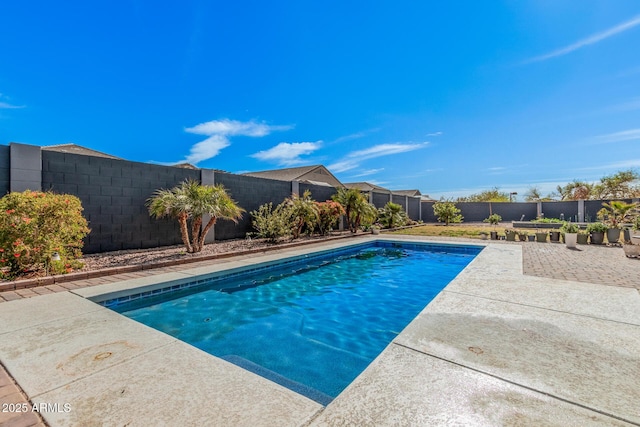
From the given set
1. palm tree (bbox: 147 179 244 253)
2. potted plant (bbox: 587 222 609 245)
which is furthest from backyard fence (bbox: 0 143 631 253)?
potted plant (bbox: 587 222 609 245)

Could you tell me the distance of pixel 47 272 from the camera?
16.6 feet

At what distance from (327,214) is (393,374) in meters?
10.4

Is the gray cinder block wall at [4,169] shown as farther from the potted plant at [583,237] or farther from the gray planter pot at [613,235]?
the gray planter pot at [613,235]

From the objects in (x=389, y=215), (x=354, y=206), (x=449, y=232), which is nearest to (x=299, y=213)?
(x=354, y=206)

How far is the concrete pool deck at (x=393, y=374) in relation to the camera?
171 centimetres

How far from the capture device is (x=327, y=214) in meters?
12.5

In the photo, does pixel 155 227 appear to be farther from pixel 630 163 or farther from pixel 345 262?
pixel 630 163

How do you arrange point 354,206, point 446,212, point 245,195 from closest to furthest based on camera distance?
1. point 245,195
2. point 354,206
3. point 446,212

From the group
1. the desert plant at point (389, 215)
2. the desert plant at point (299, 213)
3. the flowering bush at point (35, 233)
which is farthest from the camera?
the desert plant at point (389, 215)

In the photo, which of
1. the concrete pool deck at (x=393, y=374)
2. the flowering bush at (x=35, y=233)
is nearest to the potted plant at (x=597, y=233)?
the concrete pool deck at (x=393, y=374)

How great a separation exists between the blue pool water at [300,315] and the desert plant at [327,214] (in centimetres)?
476

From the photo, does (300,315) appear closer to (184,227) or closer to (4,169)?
(184,227)

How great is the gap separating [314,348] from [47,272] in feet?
16.9

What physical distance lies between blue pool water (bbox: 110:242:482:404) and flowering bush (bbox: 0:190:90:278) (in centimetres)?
198
